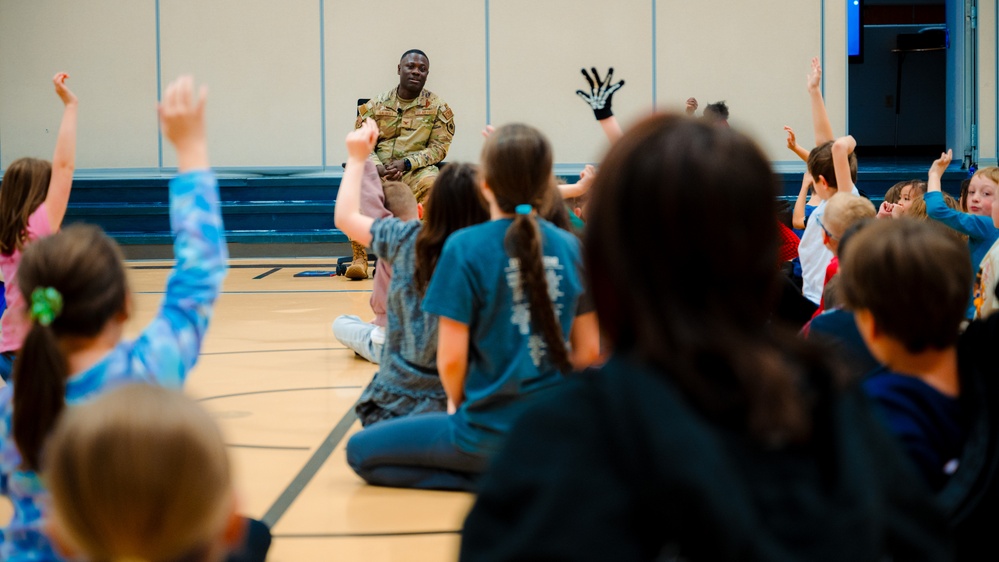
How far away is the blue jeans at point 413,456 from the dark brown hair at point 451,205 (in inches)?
18.1

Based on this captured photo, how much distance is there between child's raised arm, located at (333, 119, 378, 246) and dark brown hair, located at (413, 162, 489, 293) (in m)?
0.18

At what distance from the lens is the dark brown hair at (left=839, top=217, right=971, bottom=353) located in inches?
62.4

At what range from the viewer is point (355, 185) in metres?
3.02

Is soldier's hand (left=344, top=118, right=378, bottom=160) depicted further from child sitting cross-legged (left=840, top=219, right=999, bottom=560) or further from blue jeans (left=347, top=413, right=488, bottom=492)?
child sitting cross-legged (left=840, top=219, right=999, bottom=560)

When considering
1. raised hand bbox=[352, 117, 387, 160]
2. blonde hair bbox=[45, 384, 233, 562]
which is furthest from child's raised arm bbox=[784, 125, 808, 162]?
blonde hair bbox=[45, 384, 233, 562]

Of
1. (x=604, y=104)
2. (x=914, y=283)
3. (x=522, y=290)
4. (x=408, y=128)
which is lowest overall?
(x=522, y=290)

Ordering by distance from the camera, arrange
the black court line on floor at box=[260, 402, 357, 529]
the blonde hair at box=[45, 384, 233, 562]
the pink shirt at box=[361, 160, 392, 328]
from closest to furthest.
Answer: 1. the blonde hair at box=[45, 384, 233, 562]
2. the black court line on floor at box=[260, 402, 357, 529]
3. the pink shirt at box=[361, 160, 392, 328]

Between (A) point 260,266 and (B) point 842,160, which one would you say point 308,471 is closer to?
(B) point 842,160

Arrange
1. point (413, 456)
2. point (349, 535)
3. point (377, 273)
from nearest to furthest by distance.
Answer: point (349, 535)
point (413, 456)
point (377, 273)

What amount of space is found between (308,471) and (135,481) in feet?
7.85

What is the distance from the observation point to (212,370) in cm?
498

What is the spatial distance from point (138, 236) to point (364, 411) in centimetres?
761

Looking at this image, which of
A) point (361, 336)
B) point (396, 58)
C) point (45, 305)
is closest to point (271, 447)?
point (361, 336)

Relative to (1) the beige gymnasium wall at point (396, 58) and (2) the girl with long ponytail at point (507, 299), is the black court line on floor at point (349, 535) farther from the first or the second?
(1) the beige gymnasium wall at point (396, 58)
